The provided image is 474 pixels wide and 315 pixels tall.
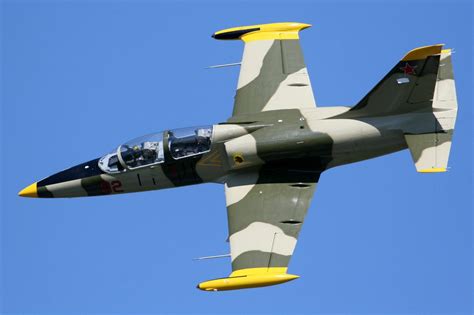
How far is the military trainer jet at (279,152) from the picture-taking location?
71.9 ft

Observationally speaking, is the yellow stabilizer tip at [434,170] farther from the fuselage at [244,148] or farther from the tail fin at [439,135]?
the fuselage at [244,148]

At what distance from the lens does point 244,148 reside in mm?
22547

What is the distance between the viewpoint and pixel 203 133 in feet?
74.7

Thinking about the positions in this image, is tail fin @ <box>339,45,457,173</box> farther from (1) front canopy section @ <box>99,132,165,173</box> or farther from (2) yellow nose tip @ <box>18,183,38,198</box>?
(2) yellow nose tip @ <box>18,183,38,198</box>

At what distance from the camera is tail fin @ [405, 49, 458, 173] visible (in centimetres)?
2191

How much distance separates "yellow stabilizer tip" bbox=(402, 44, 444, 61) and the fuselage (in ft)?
4.51

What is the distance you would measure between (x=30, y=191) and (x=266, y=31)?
21.3 feet

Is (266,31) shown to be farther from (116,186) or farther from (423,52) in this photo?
(116,186)

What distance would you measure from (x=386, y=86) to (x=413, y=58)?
2.75ft

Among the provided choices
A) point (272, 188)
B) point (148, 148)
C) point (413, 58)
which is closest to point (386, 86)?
point (413, 58)

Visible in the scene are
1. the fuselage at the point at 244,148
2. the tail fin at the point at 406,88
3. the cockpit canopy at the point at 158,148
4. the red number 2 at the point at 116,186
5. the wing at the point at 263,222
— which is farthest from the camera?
the red number 2 at the point at 116,186

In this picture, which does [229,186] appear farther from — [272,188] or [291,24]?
[291,24]

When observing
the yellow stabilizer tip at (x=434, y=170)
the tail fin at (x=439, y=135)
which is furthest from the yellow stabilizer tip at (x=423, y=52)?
the yellow stabilizer tip at (x=434, y=170)

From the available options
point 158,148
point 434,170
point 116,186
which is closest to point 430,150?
point 434,170
